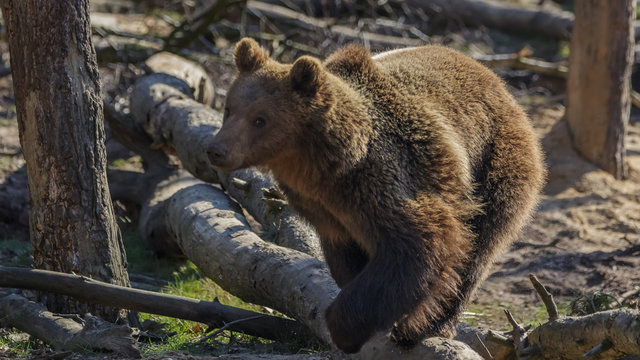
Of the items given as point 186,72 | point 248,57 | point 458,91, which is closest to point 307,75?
point 248,57

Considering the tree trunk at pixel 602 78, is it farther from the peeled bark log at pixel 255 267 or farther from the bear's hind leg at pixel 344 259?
the bear's hind leg at pixel 344 259

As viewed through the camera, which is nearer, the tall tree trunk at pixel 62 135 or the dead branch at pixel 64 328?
the dead branch at pixel 64 328

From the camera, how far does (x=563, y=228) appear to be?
26.6ft

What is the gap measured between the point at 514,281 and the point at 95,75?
4.13m

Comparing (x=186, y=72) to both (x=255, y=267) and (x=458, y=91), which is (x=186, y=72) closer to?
(x=255, y=267)

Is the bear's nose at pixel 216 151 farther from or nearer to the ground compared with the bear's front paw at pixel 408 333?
farther from the ground

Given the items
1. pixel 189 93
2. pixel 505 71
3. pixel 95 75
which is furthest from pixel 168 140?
pixel 505 71

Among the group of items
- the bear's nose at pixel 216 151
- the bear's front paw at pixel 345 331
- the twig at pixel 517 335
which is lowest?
the twig at pixel 517 335

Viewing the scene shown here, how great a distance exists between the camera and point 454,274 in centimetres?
413

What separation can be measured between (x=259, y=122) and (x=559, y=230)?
16.7ft

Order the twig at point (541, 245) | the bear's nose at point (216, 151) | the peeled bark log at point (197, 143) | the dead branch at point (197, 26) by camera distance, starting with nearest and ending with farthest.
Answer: the bear's nose at point (216, 151)
the peeled bark log at point (197, 143)
the twig at point (541, 245)
the dead branch at point (197, 26)

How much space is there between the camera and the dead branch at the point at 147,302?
4.71 m

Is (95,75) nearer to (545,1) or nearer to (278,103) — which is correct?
(278,103)

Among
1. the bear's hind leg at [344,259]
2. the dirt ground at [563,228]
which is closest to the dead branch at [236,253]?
the bear's hind leg at [344,259]
